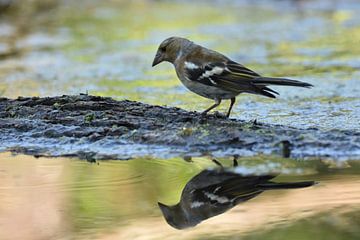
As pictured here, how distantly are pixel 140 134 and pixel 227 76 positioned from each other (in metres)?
0.96

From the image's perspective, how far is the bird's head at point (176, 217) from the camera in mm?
5754

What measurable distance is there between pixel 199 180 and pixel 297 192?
87 cm

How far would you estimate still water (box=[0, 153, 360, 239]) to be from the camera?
5.55 m

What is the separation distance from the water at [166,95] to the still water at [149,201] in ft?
0.04

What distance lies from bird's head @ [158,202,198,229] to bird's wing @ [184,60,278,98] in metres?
1.81

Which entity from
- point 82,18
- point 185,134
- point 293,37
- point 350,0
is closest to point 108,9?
point 82,18

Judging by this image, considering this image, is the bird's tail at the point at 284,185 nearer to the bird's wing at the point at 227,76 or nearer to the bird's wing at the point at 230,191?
the bird's wing at the point at 230,191

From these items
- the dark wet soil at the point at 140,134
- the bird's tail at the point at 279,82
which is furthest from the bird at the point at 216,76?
the dark wet soil at the point at 140,134

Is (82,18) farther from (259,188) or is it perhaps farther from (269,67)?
(259,188)

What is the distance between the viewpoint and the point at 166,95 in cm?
1181

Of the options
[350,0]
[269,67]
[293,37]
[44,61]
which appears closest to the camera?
[269,67]

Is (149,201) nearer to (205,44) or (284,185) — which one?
(284,185)

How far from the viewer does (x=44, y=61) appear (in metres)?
16.0

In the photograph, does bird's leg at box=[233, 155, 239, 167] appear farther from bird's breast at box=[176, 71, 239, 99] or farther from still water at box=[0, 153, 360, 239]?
bird's breast at box=[176, 71, 239, 99]
